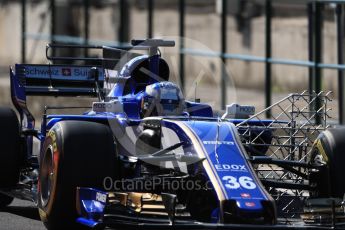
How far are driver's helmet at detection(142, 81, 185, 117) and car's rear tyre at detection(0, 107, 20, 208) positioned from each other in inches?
61.4

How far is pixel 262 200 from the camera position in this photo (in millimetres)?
9250

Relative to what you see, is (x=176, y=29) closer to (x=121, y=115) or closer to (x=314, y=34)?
(x=314, y=34)

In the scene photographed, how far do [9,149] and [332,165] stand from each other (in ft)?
11.7

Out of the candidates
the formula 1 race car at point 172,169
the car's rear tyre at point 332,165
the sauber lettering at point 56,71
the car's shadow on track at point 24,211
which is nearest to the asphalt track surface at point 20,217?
the car's shadow on track at point 24,211

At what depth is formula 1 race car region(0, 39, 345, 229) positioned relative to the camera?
9.34 meters

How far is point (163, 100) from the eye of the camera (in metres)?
11.1

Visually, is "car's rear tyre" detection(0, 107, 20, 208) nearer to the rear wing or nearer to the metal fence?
the rear wing

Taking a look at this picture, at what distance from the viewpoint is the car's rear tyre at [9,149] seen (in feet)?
38.4

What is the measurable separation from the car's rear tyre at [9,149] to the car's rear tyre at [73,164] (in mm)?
1694

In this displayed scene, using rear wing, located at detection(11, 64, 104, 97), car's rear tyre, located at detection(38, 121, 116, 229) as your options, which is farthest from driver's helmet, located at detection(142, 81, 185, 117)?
rear wing, located at detection(11, 64, 104, 97)

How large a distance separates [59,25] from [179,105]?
17353mm

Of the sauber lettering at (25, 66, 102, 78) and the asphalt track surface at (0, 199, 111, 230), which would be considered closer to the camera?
the asphalt track surface at (0, 199, 111, 230)

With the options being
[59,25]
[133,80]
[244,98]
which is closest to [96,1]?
[59,25]

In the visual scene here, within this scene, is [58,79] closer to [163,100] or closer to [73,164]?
[163,100]
